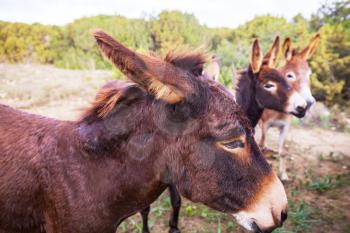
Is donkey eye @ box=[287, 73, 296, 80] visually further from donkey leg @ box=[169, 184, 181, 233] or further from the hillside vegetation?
donkey leg @ box=[169, 184, 181, 233]

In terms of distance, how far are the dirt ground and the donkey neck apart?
1.33 metres

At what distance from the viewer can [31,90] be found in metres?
9.02

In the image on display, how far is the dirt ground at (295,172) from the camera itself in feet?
12.0

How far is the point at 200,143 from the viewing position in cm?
147

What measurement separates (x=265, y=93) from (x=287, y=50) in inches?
77.5

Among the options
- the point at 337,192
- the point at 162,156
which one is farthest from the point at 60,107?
the point at 162,156

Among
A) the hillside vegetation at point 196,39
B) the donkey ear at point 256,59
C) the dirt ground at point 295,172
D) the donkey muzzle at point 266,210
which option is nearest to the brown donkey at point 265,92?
the donkey ear at point 256,59

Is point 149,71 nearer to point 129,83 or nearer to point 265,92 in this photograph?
point 129,83

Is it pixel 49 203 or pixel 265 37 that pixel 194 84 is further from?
pixel 265 37

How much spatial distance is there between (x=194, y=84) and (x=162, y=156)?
390 millimetres

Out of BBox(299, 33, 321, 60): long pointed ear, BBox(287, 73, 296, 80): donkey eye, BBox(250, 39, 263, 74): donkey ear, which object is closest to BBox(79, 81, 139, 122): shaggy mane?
BBox(250, 39, 263, 74): donkey ear

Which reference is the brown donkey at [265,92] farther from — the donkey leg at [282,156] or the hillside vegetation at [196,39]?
the hillside vegetation at [196,39]

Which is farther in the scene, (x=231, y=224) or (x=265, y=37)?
(x=265, y=37)

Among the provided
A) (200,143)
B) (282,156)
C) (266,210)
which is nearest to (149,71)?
(200,143)
